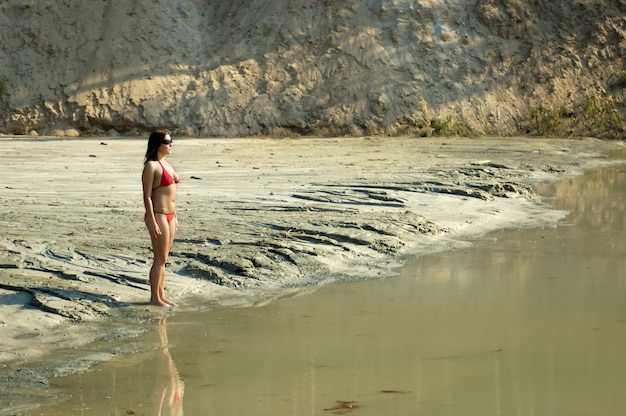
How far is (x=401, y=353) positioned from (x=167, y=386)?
1416 millimetres

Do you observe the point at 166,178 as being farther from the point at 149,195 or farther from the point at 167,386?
the point at 167,386

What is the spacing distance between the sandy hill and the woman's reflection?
768 inches

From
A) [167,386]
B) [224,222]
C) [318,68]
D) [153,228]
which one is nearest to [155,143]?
[153,228]

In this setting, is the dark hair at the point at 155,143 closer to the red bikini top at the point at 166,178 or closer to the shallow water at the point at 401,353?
the red bikini top at the point at 166,178

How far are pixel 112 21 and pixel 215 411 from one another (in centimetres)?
2458

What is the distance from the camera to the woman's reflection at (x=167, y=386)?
16.9ft

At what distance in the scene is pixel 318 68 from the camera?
2728cm

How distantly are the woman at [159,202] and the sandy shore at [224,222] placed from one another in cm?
19

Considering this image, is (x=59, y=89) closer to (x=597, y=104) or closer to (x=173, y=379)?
(x=597, y=104)

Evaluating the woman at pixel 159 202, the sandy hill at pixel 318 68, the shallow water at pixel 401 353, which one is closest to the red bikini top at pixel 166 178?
the woman at pixel 159 202

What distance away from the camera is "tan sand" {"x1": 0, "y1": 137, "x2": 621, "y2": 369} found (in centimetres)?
743

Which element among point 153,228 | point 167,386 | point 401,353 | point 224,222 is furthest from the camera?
point 224,222

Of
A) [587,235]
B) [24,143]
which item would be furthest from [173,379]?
[24,143]

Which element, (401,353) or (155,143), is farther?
(155,143)
